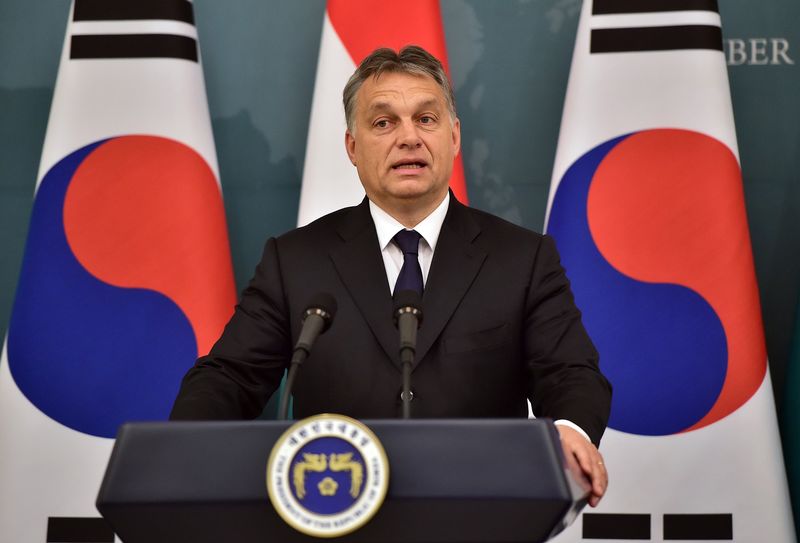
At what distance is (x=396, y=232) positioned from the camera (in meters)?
2.03

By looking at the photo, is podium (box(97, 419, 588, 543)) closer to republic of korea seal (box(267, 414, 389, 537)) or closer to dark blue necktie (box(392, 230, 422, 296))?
republic of korea seal (box(267, 414, 389, 537))

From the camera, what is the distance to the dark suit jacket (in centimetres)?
184

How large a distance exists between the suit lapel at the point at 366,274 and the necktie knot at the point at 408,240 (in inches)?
1.8

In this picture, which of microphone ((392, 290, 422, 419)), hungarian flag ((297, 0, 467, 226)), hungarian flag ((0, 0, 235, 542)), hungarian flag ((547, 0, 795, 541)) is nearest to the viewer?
microphone ((392, 290, 422, 419))

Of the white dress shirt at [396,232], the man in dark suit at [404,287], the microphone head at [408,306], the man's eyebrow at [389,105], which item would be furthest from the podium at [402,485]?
the man's eyebrow at [389,105]

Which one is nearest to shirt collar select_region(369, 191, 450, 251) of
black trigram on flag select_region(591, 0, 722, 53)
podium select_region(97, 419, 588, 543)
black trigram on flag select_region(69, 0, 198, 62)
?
podium select_region(97, 419, 588, 543)

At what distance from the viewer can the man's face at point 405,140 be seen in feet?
6.53

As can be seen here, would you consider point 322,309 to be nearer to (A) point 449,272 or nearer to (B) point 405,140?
(A) point 449,272

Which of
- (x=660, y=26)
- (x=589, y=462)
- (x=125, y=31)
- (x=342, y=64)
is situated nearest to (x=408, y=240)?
(x=589, y=462)

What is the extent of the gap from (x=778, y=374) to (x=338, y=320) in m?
2.26

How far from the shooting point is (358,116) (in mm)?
2082

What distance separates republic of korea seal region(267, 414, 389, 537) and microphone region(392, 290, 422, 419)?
211mm

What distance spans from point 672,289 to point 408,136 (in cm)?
145

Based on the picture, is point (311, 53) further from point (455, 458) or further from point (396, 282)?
point (455, 458)
